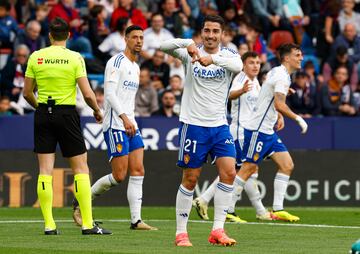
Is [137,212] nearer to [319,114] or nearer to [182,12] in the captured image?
[319,114]

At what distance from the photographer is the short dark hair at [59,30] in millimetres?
13477

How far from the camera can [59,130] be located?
44.7 ft

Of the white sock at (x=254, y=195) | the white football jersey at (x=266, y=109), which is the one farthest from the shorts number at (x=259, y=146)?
the white sock at (x=254, y=195)

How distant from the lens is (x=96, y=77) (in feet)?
78.0

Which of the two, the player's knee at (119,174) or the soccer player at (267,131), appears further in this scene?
the soccer player at (267,131)

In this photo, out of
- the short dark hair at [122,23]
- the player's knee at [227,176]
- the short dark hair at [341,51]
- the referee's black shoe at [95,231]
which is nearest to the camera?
the player's knee at [227,176]

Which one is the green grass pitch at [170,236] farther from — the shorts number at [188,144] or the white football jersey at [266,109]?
the white football jersey at [266,109]

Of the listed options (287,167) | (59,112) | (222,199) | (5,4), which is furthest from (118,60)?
(5,4)

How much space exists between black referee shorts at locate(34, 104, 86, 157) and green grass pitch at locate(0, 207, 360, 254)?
1.03m

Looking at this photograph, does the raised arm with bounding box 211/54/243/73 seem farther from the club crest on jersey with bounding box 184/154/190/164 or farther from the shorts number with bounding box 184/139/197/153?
the club crest on jersey with bounding box 184/154/190/164

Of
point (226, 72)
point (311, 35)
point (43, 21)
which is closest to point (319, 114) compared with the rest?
Result: point (311, 35)

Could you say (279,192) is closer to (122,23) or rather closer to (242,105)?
(242,105)

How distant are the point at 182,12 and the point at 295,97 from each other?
4329mm

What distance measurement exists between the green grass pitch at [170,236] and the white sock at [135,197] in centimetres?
23
